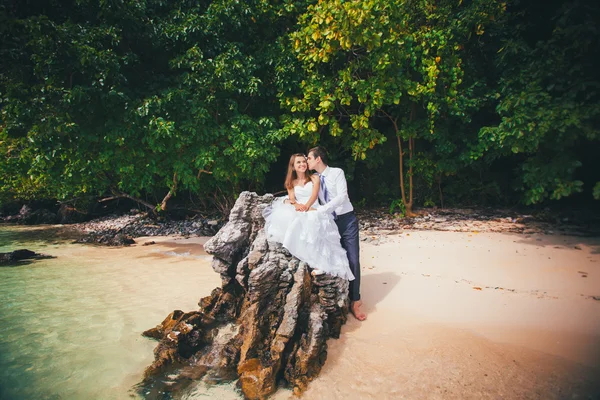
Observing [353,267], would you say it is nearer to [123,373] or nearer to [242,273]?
[242,273]

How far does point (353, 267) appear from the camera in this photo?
4125 millimetres

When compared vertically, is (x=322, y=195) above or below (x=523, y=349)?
above

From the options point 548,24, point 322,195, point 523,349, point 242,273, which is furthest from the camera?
point 548,24

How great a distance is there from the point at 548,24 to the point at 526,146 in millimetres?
2803

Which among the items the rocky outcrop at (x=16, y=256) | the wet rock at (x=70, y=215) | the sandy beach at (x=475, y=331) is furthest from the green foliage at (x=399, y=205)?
the wet rock at (x=70, y=215)

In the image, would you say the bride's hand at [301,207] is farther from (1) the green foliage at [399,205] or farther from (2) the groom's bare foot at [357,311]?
(1) the green foliage at [399,205]

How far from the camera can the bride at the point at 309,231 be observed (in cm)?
377

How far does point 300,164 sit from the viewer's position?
426 cm

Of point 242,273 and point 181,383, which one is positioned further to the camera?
point 242,273

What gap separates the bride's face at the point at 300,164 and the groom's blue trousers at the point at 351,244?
820mm

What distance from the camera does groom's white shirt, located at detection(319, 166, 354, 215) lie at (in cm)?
407

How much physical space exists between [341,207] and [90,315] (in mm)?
4259

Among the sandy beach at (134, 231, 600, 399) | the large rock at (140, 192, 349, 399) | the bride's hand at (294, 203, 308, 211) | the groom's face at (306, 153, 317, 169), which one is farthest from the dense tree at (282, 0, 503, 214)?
the large rock at (140, 192, 349, 399)

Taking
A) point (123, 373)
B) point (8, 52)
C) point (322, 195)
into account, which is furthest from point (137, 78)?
point (123, 373)
